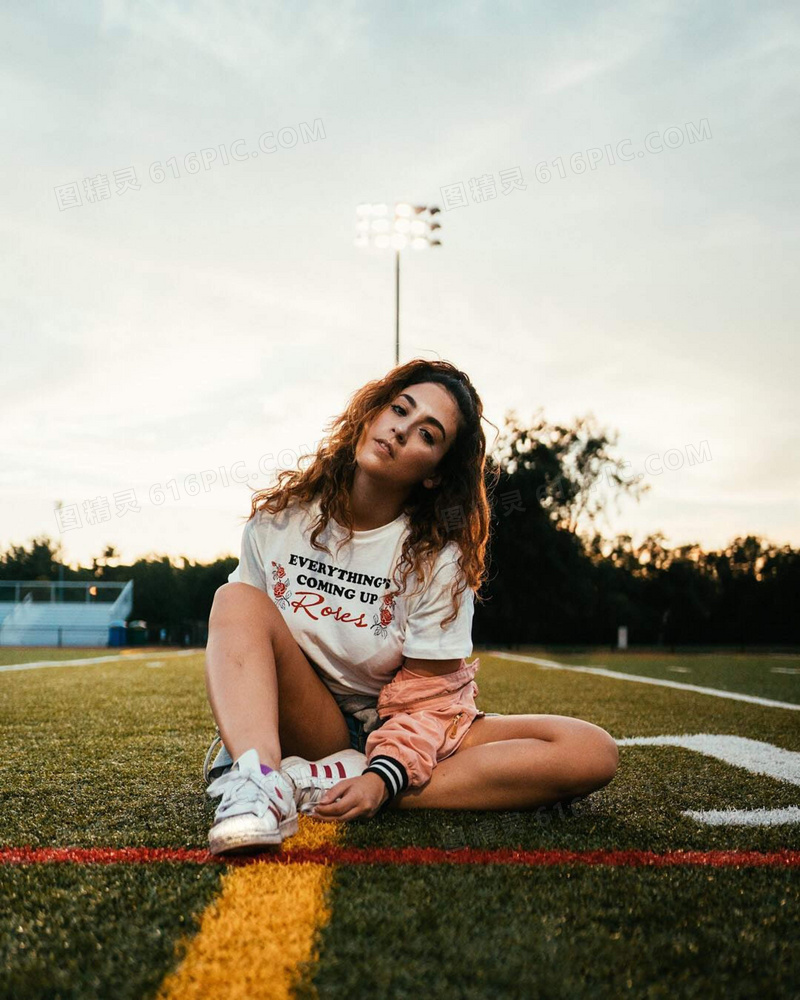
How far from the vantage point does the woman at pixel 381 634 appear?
2.07 meters

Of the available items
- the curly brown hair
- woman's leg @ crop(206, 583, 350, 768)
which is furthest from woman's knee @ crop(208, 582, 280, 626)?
the curly brown hair

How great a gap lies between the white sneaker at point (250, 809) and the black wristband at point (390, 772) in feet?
0.87

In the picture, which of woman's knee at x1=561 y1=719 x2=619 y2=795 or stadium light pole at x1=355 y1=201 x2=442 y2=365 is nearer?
woman's knee at x1=561 y1=719 x2=619 y2=795

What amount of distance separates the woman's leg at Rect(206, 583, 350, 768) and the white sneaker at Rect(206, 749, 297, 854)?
0.08 m

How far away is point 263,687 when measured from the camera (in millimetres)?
2008

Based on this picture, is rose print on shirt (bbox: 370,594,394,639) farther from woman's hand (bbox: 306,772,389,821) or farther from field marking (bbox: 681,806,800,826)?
field marking (bbox: 681,806,800,826)

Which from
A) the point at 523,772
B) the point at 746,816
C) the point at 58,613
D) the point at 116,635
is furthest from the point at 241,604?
the point at 58,613

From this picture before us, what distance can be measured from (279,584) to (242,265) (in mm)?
10066

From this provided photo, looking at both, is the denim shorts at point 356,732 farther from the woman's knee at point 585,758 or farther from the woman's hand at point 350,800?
the woman's knee at point 585,758

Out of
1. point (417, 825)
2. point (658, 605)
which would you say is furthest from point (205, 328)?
point (658, 605)

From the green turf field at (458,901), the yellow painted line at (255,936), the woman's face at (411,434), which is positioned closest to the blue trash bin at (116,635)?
the green turf field at (458,901)

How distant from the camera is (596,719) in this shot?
499cm

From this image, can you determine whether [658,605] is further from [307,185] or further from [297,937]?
[297,937]

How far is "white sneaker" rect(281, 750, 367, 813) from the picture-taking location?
2.06 metres
